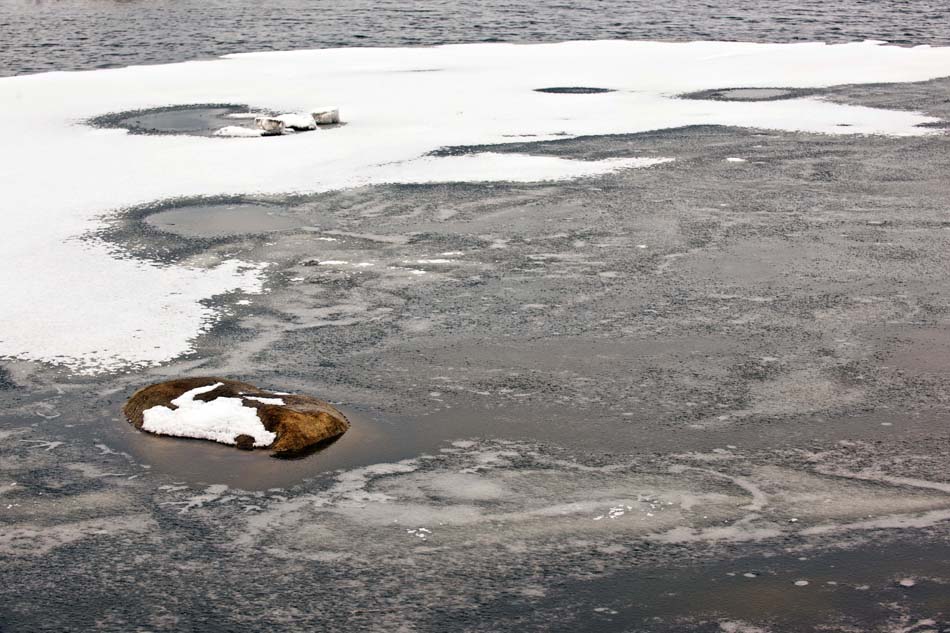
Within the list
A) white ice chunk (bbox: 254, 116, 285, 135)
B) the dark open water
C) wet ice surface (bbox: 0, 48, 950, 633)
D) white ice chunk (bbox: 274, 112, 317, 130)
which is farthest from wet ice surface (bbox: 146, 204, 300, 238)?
the dark open water

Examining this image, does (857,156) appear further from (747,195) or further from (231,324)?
(231,324)

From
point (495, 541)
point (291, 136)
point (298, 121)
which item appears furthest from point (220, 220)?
point (495, 541)

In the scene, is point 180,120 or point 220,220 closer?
point 220,220

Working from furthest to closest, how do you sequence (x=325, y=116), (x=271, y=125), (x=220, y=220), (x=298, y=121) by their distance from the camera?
(x=325, y=116) → (x=298, y=121) → (x=271, y=125) → (x=220, y=220)

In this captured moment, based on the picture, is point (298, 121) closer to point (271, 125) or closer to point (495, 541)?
point (271, 125)

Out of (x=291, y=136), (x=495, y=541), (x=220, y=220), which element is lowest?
(x=495, y=541)

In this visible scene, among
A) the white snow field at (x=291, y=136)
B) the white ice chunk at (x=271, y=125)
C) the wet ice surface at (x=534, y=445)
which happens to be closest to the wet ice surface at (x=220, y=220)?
the wet ice surface at (x=534, y=445)

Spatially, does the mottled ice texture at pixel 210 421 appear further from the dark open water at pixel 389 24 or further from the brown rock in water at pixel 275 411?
the dark open water at pixel 389 24
